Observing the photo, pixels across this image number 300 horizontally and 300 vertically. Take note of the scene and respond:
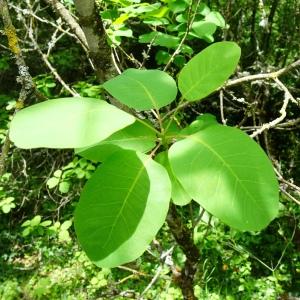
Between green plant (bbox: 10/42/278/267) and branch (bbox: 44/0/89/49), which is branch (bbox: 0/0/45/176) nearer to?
branch (bbox: 44/0/89/49)

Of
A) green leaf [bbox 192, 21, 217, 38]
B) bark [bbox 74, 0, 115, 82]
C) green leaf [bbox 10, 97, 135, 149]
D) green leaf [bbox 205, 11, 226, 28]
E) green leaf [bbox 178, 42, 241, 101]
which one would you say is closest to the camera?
green leaf [bbox 10, 97, 135, 149]

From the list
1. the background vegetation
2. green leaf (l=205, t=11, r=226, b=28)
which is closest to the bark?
green leaf (l=205, t=11, r=226, b=28)

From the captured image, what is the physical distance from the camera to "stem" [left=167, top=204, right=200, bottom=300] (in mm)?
1114

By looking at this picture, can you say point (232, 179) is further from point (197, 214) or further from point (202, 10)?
point (197, 214)

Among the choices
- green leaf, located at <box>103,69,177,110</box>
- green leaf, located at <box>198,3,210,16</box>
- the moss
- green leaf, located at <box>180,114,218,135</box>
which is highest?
green leaf, located at <box>103,69,177,110</box>

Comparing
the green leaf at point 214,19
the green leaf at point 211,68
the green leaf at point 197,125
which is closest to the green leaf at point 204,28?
the green leaf at point 214,19

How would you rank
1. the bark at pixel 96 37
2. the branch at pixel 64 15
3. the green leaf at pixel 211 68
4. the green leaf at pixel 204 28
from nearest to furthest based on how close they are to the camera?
the green leaf at pixel 211 68 → the bark at pixel 96 37 → the branch at pixel 64 15 → the green leaf at pixel 204 28

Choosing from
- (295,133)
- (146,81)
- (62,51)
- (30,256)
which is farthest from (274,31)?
(146,81)

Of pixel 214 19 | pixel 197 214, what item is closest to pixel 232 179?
pixel 214 19

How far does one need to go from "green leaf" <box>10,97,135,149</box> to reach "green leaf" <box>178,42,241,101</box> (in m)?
0.16

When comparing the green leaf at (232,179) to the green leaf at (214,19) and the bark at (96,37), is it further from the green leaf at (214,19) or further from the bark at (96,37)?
the green leaf at (214,19)

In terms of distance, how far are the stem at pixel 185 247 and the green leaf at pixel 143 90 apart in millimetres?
426

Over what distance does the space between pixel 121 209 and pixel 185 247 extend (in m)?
0.69

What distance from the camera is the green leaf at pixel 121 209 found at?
55 cm
